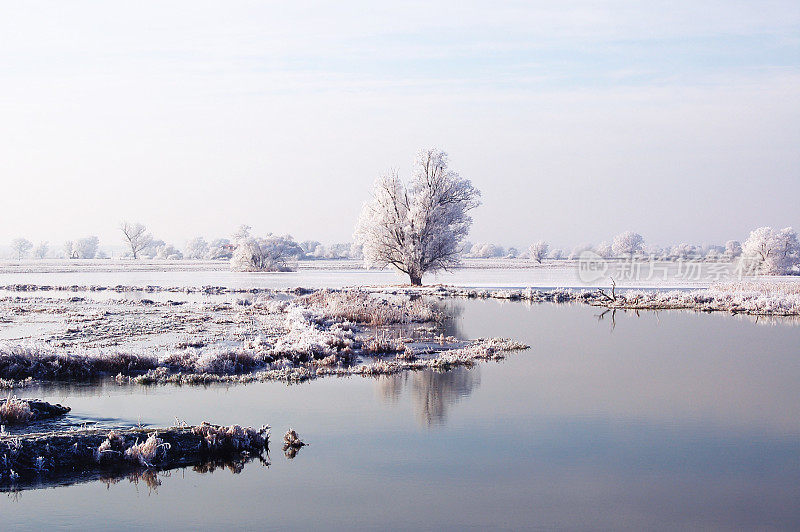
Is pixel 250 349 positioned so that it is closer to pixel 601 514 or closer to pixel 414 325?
pixel 414 325

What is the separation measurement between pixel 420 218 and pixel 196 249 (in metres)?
125

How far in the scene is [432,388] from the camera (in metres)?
18.2

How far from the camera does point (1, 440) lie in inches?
453

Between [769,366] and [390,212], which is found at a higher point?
[390,212]

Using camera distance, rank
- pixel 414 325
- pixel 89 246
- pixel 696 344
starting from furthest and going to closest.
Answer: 1. pixel 89 246
2. pixel 414 325
3. pixel 696 344

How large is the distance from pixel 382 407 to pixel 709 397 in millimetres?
7415

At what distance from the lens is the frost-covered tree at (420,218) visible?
57.2 metres

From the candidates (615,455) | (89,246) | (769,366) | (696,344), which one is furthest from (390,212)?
A: (89,246)

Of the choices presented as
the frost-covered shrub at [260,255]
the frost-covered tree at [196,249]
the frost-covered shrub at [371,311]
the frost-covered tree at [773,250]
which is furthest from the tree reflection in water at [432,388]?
the frost-covered tree at [196,249]

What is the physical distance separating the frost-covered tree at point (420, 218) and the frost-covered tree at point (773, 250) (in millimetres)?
40466

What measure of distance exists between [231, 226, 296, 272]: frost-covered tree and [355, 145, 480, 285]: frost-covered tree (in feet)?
105

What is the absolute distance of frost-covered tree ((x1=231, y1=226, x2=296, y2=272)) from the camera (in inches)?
3442

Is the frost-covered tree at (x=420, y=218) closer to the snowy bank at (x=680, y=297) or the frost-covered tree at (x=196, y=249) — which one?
Result: the snowy bank at (x=680, y=297)

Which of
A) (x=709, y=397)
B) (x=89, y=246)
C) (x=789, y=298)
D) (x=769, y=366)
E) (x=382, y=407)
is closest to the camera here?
(x=382, y=407)
